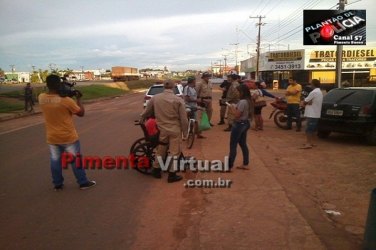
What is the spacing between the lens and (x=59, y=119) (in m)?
6.25

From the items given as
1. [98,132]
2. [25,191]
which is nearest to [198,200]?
[25,191]

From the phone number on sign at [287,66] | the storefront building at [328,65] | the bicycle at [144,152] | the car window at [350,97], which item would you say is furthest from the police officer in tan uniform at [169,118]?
the phone number on sign at [287,66]

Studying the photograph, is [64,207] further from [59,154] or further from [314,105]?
[314,105]

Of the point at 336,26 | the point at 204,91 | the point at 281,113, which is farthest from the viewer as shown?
the point at 336,26

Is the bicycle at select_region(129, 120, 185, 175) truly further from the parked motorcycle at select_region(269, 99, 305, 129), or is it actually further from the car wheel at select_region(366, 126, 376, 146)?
the parked motorcycle at select_region(269, 99, 305, 129)

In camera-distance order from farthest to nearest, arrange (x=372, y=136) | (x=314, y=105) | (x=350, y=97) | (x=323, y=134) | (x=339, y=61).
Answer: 1. (x=339, y=61)
2. (x=323, y=134)
3. (x=350, y=97)
4. (x=372, y=136)
5. (x=314, y=105)

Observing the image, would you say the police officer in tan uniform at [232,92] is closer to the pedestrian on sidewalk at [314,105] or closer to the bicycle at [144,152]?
the pedestrian on sidewalk at [314,105]

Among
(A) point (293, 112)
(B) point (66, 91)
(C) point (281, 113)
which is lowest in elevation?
(C) point (281, 113)

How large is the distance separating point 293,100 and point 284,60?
42835mm

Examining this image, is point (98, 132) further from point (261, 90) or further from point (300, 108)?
point (300, 108)

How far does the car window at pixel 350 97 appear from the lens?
10734 mm

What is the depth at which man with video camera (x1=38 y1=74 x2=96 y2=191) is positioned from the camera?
6.20 metres

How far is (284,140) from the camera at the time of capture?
38.3ft

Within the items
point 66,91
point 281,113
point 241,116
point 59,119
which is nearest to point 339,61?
point 281,113
